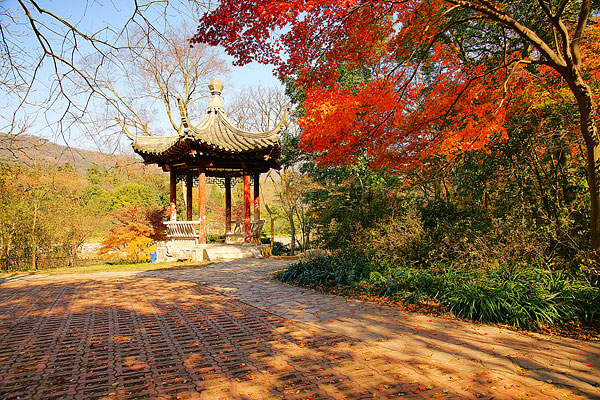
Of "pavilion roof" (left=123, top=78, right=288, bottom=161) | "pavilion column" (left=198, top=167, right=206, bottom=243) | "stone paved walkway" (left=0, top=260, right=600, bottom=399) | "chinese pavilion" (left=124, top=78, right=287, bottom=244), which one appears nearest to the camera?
"stone paved walkway" (left=0, top=260, right=600, bottom=399)

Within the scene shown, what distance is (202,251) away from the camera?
11.7 meters

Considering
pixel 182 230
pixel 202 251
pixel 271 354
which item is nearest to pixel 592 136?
pixel 271 354

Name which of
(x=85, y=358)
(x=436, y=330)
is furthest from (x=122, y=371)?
(x=436, y=330)

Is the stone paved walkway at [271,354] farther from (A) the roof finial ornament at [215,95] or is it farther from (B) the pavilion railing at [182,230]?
(A) the roof finial ornament at [215,95]

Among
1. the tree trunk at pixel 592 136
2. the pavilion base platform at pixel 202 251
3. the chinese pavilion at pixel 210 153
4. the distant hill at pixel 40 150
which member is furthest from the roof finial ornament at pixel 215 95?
the tree trunk at pixel 592 136

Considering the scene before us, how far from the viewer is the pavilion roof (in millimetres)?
10906

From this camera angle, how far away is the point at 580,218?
212 inches

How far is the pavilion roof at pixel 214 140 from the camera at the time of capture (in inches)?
429

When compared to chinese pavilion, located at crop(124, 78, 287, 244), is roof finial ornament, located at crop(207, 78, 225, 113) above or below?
above

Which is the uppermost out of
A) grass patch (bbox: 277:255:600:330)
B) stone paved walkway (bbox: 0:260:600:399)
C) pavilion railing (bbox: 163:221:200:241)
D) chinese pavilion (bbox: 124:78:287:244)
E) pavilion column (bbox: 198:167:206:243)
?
chinese pavilion (bbox: 124:78:287:244)

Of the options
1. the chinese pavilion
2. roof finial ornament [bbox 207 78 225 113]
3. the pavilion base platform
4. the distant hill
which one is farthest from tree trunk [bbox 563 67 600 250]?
roof finial ornament [bbox 207 78 225 113]

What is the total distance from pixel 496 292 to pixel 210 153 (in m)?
9.27

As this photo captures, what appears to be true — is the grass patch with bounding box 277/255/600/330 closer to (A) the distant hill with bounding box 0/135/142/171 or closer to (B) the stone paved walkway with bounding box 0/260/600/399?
(B) the stone paved walkway with bounding box 0/260/600/399

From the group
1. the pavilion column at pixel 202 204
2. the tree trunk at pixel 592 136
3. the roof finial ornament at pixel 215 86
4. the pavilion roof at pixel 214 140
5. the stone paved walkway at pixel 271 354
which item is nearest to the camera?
the stone paved walkway at pixel 271 354
